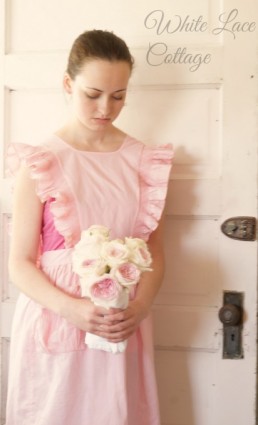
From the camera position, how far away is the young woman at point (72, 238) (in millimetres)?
1042

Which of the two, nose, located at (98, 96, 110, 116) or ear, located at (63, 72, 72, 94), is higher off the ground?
ear, located at (63, 72, 72, 94)

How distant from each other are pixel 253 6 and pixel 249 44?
0.09 m

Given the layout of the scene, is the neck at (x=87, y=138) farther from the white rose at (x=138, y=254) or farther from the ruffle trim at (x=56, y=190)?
the white rose at (x=138, y=254)

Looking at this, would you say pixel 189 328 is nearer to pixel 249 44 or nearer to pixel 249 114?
pixel 249 114

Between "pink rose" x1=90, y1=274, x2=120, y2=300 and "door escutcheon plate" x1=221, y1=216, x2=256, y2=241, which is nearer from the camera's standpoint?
"pink rose" x1=90, y1=274, x2=120, y2=300

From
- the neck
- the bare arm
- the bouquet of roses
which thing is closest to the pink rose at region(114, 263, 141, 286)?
the bouquet of roses

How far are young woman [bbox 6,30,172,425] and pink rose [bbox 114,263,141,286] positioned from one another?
13 cm

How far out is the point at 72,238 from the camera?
106 cm

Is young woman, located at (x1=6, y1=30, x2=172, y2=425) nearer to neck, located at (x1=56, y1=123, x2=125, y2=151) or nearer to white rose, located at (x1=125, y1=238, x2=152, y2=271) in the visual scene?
neck, located at (x1=56, y1=123, x2=125, y2=151)

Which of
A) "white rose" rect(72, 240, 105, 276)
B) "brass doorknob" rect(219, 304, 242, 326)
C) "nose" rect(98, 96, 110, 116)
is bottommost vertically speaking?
"brass doorknob" rect(219, 304, 242, 326)

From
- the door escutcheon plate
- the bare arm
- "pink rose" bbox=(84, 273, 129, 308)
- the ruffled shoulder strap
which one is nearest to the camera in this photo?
"pink rose" bbox=(84, 273, 129, 308)

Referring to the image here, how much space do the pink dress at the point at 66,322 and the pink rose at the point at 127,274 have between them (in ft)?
0.62

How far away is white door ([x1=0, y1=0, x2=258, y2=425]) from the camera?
1215 millimetres

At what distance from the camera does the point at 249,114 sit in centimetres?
121
